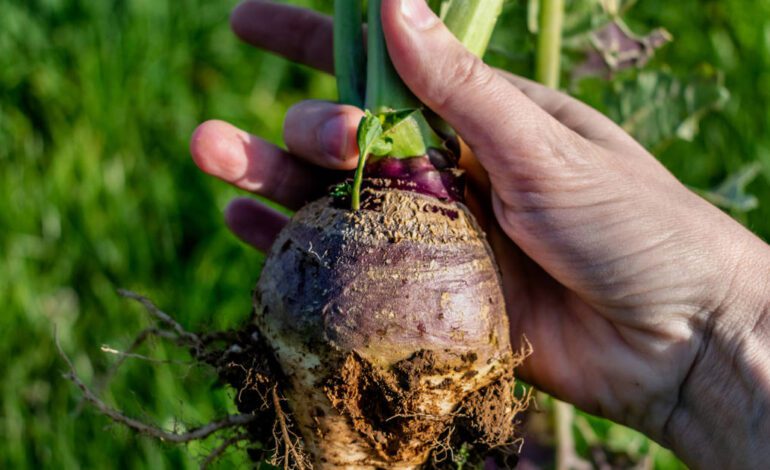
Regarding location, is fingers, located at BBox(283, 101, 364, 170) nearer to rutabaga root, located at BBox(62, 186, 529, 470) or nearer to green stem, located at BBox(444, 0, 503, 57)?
rutabaga root, located at BBox(62, 186, 529, 470)

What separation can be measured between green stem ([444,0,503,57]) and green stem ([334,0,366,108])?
0.81 feet

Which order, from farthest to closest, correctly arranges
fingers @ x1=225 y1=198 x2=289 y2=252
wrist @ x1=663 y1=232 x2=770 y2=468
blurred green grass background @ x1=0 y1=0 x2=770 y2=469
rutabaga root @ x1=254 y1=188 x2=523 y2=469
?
blurred green grass background @ x1=0 y1=0 x2=770 y2=469 → fingers @ x1=225 y1=198 x2=289 y2=252 → wrist @ x1=663 y1=232 x2=770 y2=468 → rutabaga root @ x1=254 y1=188 x2=523 y2=469

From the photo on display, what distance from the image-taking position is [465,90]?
1799mm

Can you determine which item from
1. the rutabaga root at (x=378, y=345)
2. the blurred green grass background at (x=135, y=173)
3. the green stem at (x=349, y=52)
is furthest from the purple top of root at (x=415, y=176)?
the blurred green grass background at (x=135, y=173)

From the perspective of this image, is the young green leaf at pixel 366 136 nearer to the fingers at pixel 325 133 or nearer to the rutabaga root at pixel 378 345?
the rutabaga root at pixel 378 345

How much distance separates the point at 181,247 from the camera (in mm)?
3402

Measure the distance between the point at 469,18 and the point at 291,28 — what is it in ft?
2.98

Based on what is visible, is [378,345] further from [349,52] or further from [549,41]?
[549,41]

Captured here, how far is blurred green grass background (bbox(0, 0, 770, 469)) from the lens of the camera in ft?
8.75

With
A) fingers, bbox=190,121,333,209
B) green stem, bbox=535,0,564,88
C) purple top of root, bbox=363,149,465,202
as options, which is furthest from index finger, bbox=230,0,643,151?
purple top of root, bbox=363,149,465,202

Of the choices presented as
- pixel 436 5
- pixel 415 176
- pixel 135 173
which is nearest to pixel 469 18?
pixel 436 5

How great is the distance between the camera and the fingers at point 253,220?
2541mm

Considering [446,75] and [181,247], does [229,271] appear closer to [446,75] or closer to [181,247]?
[181,247]

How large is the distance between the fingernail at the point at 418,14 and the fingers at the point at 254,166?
685 mm
